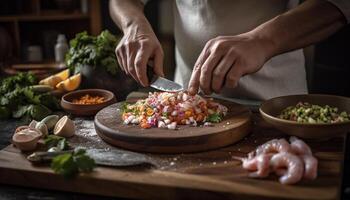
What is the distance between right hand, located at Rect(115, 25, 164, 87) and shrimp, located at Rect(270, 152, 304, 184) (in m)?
0.55

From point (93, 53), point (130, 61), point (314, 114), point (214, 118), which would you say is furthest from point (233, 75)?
point (93, 53)

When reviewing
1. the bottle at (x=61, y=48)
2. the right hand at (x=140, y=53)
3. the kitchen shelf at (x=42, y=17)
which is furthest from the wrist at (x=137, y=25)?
the kitchen shelf at (x=42, y=17)

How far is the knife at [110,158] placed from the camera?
122 centimetres

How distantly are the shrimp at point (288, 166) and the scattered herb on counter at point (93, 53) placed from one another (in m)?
0.90

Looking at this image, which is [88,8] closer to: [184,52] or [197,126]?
[184,52]

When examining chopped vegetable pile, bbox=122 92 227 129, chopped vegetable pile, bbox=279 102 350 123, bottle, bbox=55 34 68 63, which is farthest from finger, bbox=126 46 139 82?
bottle, bbox=55 34 68 63

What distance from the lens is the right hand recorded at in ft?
5.06

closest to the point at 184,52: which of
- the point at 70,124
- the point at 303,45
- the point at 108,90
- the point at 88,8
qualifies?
the point at 108,90

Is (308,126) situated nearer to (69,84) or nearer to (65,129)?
(65,129)

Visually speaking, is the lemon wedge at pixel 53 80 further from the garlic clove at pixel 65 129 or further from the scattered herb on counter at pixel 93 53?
the garlic clove at pixel 65 129

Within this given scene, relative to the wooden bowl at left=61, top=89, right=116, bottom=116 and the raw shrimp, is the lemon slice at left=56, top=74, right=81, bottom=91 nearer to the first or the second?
the wooden bowl at left=61, top=89, right=116, bottom=116

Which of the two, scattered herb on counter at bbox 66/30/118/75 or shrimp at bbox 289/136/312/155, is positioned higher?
scattered herb on counter at bbox 66/30/118/75

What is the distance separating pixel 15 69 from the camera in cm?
240

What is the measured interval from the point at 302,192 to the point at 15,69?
5.71ft
